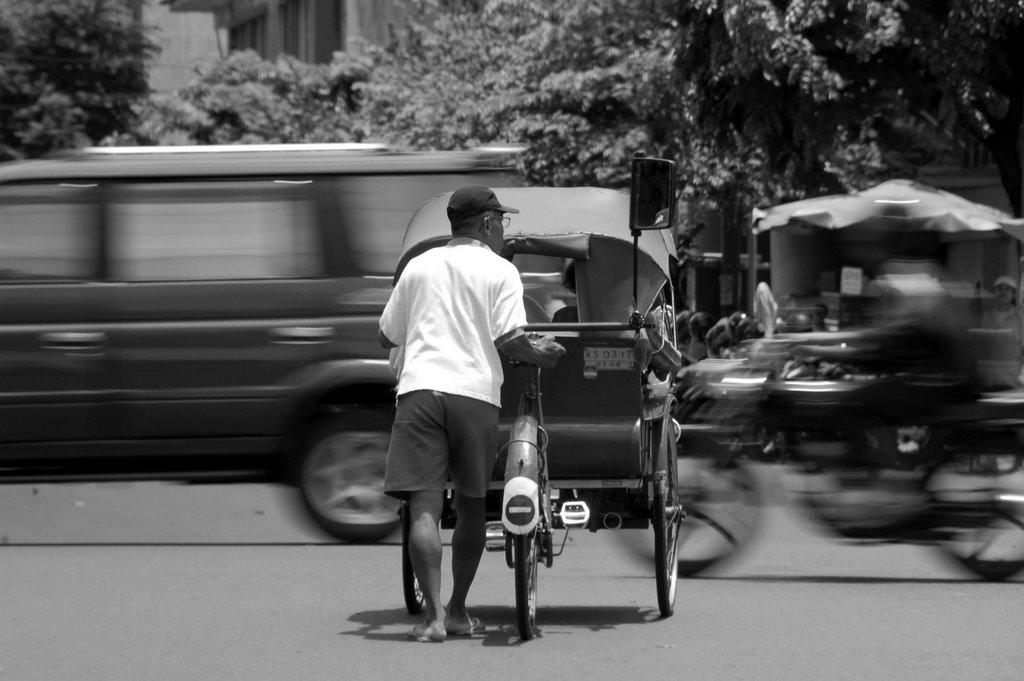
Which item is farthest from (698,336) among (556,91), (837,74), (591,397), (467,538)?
(467,538)

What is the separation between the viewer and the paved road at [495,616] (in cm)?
608

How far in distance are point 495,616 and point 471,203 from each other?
1890 mm

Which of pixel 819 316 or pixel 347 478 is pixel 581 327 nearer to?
pixel 347 478

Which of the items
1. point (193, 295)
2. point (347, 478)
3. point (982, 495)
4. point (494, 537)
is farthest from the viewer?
point (347, 478)

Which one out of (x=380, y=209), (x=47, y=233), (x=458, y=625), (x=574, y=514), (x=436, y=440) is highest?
(x=380, y=209)

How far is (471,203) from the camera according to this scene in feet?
20.9

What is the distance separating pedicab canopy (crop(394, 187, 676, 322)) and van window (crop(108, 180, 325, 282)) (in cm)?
176

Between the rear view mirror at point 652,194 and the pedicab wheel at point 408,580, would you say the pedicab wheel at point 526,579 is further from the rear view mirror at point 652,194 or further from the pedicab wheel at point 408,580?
the rear view mirror at point 652,194

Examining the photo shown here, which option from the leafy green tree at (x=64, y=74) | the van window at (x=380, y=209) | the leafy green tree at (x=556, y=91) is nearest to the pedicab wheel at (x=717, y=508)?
the van window at (x=380, y=209)

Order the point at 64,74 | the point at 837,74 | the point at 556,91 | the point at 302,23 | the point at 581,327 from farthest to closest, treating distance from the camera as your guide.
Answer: the point at 302,23 < the point at 64,74 < the point at 556,91 < the point at 837,74 < the point at 581,327

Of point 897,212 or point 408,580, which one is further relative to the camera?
point 897,212

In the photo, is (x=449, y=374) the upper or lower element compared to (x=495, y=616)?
upper

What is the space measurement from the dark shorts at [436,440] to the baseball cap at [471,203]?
0.69 meters

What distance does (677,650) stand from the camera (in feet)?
20.9
